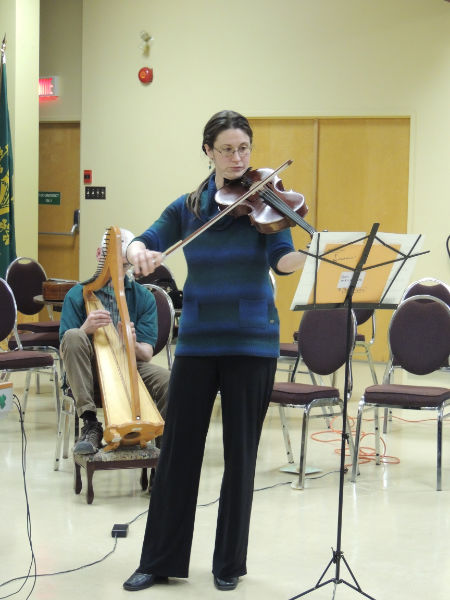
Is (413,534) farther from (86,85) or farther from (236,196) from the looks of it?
(86,85)

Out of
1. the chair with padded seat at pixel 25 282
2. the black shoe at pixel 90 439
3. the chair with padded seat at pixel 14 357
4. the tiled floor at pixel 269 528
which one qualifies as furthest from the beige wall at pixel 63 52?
the black shoe at pixel 90 439

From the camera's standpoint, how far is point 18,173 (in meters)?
8.15

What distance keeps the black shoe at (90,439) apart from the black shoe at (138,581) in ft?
3.12

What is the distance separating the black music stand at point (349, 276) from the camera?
2637 millimetres

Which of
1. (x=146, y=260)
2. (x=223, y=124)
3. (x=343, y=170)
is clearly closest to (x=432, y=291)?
(x=343, y=170)

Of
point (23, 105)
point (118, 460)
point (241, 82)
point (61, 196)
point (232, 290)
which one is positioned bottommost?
point (118, 460)

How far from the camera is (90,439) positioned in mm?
3809

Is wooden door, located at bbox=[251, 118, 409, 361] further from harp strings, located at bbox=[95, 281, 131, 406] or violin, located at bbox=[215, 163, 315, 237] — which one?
violin, located at bbox=[215, 163, 315, 237]

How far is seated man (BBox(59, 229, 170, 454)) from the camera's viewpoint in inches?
154

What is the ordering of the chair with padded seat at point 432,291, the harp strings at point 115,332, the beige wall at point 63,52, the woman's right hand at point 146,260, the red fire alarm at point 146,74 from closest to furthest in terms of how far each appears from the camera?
the woman's right hand at point 146,260
the harp strings at point 115,332
the chair with padded seat at point 432,291
the red fire alarm at point 146,74
the beige wall at point 63,52

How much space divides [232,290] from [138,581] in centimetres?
100

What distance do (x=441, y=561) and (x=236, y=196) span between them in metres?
1.56

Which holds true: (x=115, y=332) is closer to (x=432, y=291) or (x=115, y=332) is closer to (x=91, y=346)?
(x=91, y=346)

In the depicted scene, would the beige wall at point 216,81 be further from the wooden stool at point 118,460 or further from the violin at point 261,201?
the violin at point 261,201
